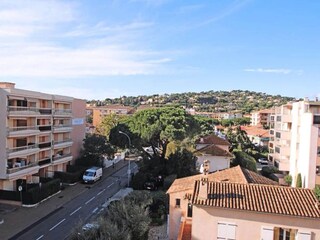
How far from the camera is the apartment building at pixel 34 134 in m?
33.7

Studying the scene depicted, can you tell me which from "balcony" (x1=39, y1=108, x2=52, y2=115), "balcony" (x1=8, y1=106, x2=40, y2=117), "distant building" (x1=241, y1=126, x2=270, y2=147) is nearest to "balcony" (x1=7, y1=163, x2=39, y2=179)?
"balcony" (x1=8, y1=106, x2=40, y2=117)

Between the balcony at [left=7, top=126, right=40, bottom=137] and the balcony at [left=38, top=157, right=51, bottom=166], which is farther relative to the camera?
the balcony at [left=38, top=157, right=51, bottom=166]

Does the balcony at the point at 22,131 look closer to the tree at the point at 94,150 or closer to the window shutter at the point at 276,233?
the tree at the point at 94,150

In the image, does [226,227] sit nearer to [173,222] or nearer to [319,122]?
[173,222]

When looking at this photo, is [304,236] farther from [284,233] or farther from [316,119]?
[316,119]

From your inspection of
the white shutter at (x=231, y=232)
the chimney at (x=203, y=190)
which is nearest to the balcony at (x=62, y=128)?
the chimney at (x=203, y=190)

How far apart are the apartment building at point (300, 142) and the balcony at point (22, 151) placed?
1338 inches

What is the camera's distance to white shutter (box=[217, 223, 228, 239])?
18016 mm

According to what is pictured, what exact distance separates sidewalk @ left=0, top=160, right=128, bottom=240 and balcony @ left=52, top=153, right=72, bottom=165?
15.8 ft

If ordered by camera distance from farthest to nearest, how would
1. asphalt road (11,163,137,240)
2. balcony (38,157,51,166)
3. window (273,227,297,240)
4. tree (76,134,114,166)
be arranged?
tree (76,134,114,166)
balcony (38,157,51,166)
asphalt road (11,163,137,240)
window (273,227,297,240)

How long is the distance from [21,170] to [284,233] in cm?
2820

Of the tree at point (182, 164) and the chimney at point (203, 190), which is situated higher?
the chimney at point (203, 190)

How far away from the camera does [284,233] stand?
693 inches

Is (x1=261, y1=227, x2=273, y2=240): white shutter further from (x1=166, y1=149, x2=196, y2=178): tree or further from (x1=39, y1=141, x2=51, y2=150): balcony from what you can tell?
(x1=39, y1=141, x2=51, y2=150): balcony
